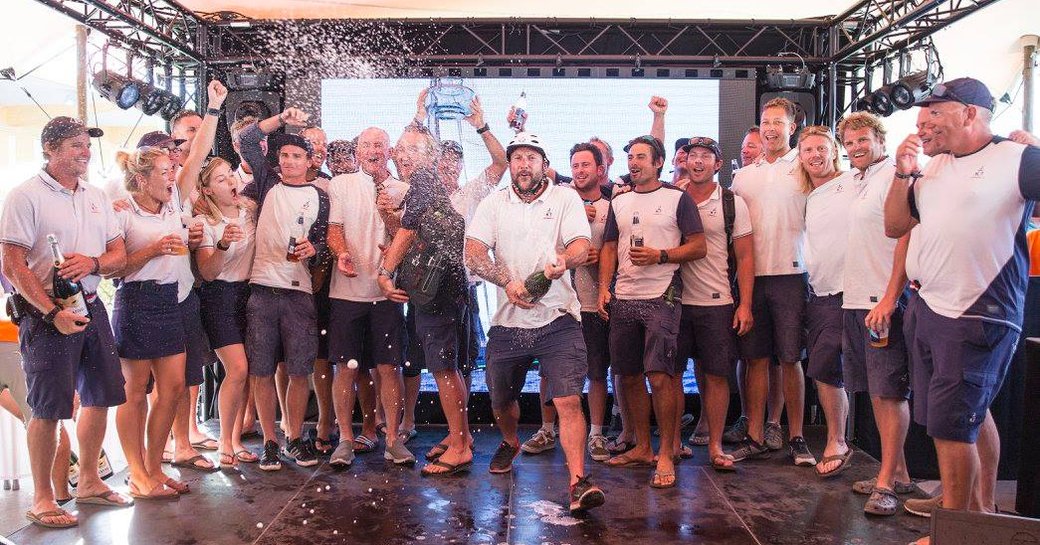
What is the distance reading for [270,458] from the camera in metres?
4.87

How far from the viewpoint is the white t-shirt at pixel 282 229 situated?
16.0 ft

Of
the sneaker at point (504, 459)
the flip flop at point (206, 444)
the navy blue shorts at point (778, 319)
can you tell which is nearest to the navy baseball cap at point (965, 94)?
the navy blue shorts at point (778, 319)

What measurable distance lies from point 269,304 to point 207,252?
49 centimetres

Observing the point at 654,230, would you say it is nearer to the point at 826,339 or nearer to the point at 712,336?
the point at 712,336

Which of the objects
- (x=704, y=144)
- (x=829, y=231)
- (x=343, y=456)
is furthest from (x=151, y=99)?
(x=829, y=231)

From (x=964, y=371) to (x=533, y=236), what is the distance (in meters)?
2.10

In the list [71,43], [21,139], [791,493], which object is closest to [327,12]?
[71,43]

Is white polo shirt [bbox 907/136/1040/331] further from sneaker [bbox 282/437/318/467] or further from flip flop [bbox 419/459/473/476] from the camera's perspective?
sneaker [bbox 282/437/318/467]

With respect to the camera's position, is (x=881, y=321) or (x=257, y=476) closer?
(x=881, y=321)

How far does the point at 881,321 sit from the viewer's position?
398 centimetres

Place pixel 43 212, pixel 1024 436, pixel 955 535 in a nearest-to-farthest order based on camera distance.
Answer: pixel 955 535, pixel 43 212, pixel 1024 436

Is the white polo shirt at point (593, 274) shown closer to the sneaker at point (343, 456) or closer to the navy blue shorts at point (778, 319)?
the navy blue shorts at point (778, 319)

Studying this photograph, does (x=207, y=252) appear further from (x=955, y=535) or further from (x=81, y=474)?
(x=955, y=535)

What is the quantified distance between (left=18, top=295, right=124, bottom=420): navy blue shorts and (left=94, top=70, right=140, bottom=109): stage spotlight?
3.04 metres
